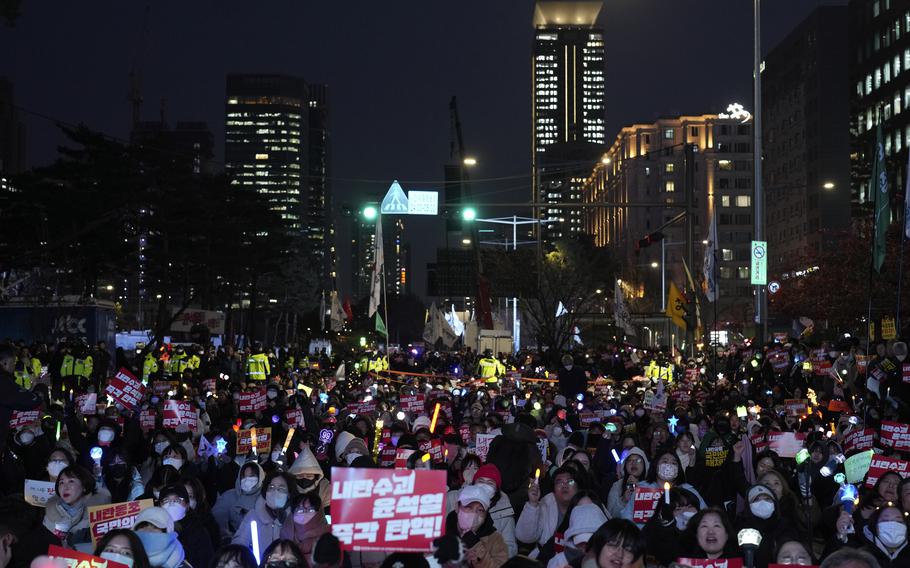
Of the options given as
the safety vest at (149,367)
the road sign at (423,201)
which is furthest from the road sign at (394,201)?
the safety vest at (149,367)

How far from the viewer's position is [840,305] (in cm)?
5362

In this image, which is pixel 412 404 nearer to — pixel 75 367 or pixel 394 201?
pixel 394 201

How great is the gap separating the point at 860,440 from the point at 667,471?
4.24m

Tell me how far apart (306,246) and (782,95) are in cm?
4648

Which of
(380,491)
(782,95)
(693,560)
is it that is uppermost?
(782,95)

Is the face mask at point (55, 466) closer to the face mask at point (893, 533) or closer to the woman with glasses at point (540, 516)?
the woman with glasses at point (540, 516)

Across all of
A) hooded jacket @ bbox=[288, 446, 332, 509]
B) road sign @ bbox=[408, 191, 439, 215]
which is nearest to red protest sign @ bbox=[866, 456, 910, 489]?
hooded jacket @ bbox=[288, 446, 332, 509]

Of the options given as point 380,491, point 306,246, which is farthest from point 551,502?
point 306,246

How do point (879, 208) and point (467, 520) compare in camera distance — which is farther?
point (879, 208)

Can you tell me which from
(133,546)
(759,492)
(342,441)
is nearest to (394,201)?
(342,441)

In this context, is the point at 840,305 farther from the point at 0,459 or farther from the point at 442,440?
the point at 0,459

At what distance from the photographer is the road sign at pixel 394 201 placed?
86.6 ft

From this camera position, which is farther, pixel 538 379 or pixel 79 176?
pixel 79 176

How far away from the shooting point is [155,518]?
26.0ft
